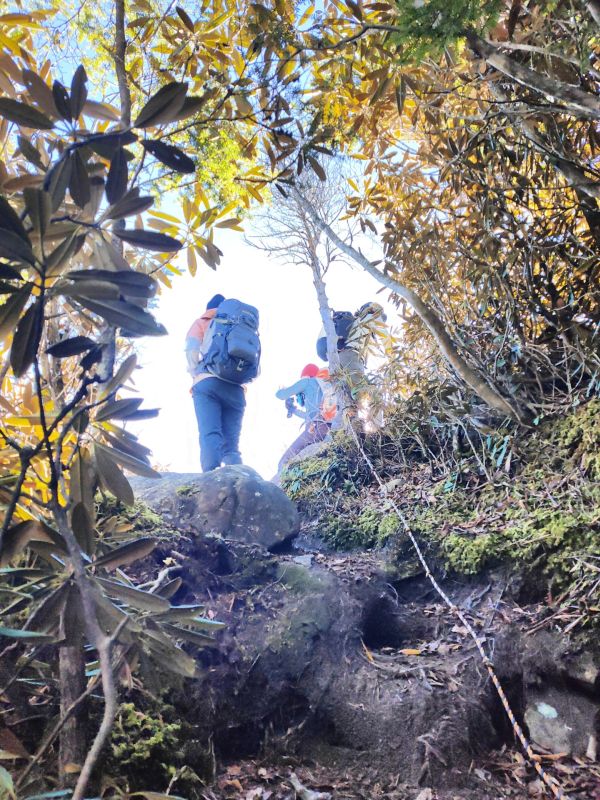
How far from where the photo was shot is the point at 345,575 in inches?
124

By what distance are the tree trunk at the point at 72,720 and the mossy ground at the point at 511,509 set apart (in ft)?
8.18

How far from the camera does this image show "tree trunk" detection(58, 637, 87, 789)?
3.10 feet

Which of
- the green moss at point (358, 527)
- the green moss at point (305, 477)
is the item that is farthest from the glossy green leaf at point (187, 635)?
the green moss at point (305, 477)

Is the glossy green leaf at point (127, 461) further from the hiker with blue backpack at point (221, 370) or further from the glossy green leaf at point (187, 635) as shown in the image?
the hiker with blue backpack at point (221, 370)

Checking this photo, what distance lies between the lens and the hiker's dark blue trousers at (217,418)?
5.15 metres

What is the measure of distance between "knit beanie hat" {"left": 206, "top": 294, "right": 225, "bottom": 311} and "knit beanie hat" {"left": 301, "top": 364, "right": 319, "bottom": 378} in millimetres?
2366

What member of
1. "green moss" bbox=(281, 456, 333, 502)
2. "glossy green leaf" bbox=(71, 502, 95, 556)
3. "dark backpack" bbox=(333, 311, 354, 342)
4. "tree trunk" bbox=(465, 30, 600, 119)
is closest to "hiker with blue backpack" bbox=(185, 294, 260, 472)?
"green moss" bbox=(281, 456, 333, 502)

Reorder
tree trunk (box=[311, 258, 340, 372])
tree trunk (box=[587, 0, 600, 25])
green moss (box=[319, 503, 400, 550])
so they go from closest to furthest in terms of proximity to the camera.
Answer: tree trunk (box=[587, 0, 600, 25])
green moss (box=[319, 503, 400, 550])
tree trunk (box=[311, 258, 340, 372])

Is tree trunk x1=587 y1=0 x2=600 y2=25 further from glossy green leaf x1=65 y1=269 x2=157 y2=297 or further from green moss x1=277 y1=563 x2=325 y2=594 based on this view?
green moss x1=277 y1=563 x2=325 y2=594

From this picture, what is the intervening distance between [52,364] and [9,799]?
43.7 inches

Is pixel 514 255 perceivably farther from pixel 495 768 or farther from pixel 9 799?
Result: pixel 9 799

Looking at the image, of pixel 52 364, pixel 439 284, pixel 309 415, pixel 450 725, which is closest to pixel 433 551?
pixel 450 725

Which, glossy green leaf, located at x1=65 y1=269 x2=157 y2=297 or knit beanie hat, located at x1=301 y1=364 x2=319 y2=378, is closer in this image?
glossy green leaf, located at x1=65 y1=269 x2=157 y2=297

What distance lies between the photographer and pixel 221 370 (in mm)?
5141
